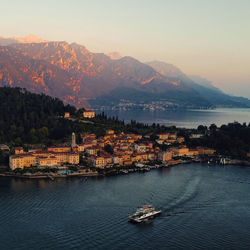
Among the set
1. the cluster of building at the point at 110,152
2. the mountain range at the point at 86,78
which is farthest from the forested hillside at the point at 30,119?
the mountain range at the point at 86,78

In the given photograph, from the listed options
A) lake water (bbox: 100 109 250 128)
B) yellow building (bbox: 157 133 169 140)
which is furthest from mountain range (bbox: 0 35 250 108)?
yellow building (bbox: 157 133 169 140)

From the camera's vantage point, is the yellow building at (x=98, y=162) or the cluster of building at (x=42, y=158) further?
the yellow building at (x=98, y=162)

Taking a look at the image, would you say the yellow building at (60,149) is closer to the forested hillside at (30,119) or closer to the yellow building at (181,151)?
the forested hillside at (30,119)

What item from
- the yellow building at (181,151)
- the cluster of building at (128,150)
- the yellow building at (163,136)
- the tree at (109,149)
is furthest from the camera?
the yellow building at (163,136)

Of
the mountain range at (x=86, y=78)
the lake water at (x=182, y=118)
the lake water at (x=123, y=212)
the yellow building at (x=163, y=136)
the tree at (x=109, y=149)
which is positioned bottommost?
the lake water at (x=123, y=212)

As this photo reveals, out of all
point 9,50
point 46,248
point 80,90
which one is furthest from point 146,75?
point 46,248

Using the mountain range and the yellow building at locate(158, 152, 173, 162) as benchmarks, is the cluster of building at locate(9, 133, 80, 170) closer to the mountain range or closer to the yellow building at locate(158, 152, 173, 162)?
the yellow building at locate(158, 152, 173, 162)

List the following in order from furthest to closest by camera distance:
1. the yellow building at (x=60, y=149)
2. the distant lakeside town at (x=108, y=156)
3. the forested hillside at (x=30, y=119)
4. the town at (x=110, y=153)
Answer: the forested hillside at (x=30, y=119) < the yellow building at (x=60, y=149) < the town at (x=110, y=153) < the distant lakeside town at (x=108, y=156)
